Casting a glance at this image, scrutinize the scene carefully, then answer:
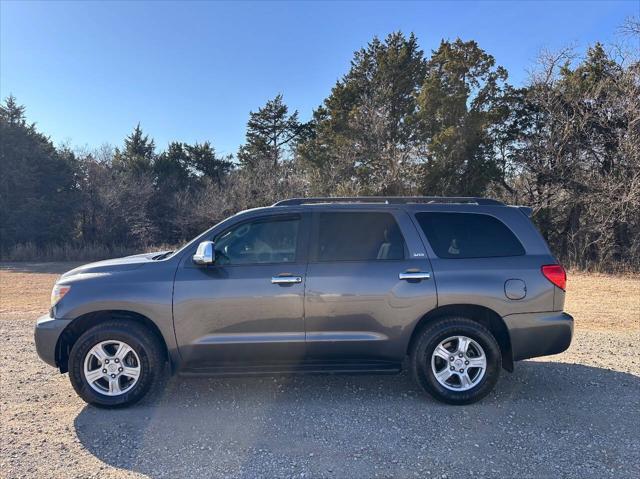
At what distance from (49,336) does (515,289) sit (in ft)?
14.6

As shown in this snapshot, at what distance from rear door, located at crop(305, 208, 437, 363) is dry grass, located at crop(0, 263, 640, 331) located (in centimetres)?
530

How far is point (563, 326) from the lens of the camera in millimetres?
4492

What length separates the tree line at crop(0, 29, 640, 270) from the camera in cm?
1770

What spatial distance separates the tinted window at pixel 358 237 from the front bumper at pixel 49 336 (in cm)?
252

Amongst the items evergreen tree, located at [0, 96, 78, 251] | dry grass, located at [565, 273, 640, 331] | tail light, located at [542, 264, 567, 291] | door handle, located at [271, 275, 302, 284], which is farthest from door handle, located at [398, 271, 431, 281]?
evergreen tree, located at [0, 96, 78, 251]

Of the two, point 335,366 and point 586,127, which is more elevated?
point 586,127

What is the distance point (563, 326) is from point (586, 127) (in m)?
16.6

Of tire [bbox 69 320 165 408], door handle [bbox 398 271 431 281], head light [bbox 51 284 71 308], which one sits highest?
door handle [bbox 398 271 431 281]

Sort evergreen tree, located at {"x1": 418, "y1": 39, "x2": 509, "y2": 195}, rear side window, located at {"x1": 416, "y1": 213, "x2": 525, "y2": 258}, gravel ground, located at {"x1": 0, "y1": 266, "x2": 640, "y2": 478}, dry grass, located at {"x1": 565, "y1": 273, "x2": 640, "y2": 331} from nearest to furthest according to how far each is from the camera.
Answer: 1. gravel ground, located at {"x1": 0, "y1": 266, "x2": 640, "y2": 478}
2. rear side window, located at {"x1": 416, "y1": 213, "x2": 525, "y2": 258}
3. dry grass, located at {"x1": 565, "y1": 273, "x2": 640, "y2": 331}
4. evergreen tree, located at {"x1": 418, "y1": 39, "x2": 509, "y2": 195}

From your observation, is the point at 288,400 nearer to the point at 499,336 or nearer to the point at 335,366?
the point at 335,366

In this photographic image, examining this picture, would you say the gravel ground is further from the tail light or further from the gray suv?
the tail light

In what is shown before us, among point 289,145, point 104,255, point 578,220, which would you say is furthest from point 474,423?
point 289,145

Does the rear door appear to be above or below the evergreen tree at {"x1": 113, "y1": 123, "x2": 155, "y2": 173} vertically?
below

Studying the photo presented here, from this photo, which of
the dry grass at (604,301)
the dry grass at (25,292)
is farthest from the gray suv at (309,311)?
the dry grass at (25,292)
